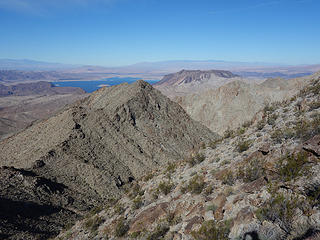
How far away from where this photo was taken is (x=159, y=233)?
239 inches

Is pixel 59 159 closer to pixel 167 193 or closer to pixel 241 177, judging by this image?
pixel 167 193

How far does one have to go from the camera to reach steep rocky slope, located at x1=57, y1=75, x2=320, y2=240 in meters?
4.45

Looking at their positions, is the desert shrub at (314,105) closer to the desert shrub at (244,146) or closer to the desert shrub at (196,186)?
the desert shrub at (244,146)

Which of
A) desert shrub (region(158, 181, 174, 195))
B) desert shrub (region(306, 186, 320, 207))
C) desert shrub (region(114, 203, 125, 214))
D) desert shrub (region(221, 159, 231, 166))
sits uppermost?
desert shrub (region(306, 186, 320, 207))

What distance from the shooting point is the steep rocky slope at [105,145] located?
644 inches

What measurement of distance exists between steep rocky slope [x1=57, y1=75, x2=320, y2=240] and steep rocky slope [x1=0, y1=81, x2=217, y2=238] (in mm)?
6342

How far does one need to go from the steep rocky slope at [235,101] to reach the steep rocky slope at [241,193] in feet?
84.6

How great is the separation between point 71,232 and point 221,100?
34.2 m

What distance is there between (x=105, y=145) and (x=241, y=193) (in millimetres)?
15951

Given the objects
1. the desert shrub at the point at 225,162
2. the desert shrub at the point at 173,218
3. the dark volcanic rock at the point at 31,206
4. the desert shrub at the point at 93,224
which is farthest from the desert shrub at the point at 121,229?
the dark volcanic rock at the point at 31,206

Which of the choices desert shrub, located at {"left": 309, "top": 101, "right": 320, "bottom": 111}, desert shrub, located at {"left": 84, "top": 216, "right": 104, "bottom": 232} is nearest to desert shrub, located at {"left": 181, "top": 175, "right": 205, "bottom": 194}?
desert shrub, located at {"left": 84, "top": 216, "right": 104, "bottom": 232}

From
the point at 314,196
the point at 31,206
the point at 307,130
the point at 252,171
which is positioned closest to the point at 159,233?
the point at 252,171

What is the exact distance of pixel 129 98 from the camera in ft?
82.1

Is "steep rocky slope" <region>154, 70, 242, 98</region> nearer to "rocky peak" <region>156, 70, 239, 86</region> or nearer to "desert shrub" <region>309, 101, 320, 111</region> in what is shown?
"rocky peak" <region>156, 70, 239, 86</region>
